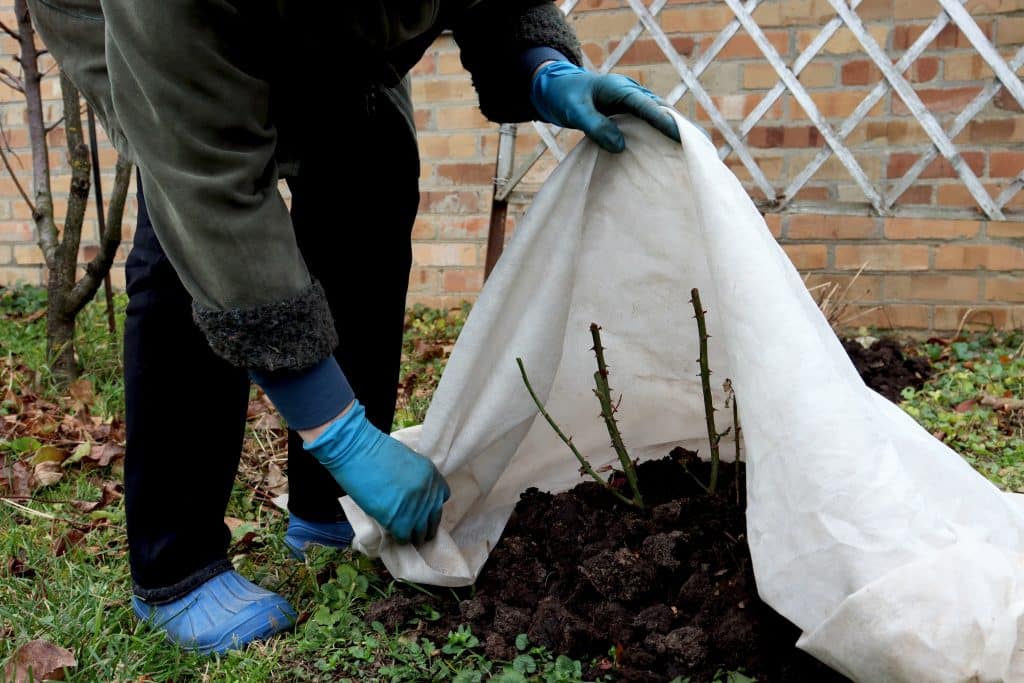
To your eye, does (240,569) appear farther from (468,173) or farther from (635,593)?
(468,173)

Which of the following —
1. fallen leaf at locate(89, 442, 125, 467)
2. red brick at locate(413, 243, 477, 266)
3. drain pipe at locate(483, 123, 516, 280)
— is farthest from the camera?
red brick at locate(413, 243, 477, 266)

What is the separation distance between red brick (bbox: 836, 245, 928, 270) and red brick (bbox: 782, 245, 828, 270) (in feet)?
0.15

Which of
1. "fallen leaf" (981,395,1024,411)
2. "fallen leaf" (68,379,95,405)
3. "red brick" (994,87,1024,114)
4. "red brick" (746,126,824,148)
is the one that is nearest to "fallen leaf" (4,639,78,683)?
"fallen leaf" (68,379,95,405)

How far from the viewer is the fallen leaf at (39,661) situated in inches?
47.1

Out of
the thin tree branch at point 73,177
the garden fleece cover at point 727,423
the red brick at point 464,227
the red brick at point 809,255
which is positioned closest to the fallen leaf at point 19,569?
the garden fleece cover at point 727,423

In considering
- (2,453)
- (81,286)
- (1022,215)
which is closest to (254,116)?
(2,453)

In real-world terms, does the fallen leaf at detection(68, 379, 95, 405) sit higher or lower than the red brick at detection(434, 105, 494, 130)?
lower

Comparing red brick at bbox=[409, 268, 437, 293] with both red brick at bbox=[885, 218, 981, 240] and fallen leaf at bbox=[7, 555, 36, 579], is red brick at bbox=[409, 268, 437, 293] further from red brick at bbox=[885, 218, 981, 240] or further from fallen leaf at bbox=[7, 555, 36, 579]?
fallen leaf at bbox=[7, 555, 36, 579]

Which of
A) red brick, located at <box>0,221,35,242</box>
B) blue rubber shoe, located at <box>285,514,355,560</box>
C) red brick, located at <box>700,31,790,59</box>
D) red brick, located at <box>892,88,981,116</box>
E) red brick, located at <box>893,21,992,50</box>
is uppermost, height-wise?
red brick, located at <box>893,21,992,50</box>

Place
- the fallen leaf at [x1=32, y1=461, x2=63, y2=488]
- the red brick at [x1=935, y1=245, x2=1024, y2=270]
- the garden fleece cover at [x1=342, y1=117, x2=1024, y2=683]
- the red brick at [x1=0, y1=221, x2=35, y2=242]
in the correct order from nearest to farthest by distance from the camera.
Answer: the garden fleece cover at [x1=342, y1=117, x2=1024, y2=683]
the fallen leaf at [x1=32, y1=461, x2=63, y2=488]
the red brick at [x1=935, y1=245, x2=1024, y2=270]
the red brick at [x1=0, y1=221, x2=35, y2=242]

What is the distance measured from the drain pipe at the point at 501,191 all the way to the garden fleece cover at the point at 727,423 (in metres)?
1.36

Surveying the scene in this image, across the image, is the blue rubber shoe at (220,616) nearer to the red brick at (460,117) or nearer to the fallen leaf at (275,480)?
the fallen leaf at (275,480)

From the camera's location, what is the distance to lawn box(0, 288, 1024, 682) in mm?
1245

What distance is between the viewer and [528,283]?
138cm
